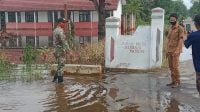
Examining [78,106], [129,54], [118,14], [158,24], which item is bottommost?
[78,106]

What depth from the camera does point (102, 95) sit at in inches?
388

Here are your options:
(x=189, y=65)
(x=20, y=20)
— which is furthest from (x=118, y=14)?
(x=189, y=65)

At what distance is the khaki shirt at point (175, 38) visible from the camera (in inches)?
419

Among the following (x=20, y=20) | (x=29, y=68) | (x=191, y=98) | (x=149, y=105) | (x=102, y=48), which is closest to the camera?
(x=149, y=105)

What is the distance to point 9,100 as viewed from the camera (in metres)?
9.38

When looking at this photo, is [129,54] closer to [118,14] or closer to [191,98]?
[191,98]

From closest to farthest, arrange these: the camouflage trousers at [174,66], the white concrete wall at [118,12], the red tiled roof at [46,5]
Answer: the camouflage trousers at [174,66] < the red tiled roof at [46,5] < the white concrete wall at [118,12]

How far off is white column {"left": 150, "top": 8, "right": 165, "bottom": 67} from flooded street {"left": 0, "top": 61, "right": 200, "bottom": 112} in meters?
1.11

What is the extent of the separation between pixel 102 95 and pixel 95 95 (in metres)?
0.16

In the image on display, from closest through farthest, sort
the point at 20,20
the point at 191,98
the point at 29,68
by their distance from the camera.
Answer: the point at 191,98
the point at 29,68
the point at 20,20

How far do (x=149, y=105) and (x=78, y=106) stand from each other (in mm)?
1430

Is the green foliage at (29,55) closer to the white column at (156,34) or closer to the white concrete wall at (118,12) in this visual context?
the white column at (156,34)

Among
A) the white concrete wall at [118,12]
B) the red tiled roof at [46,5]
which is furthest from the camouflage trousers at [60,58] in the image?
the white concrete wall at [118,12]

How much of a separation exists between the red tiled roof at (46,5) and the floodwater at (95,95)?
2216cm
